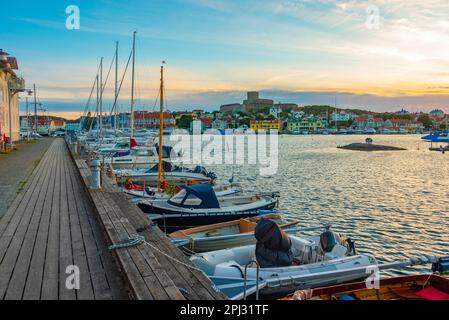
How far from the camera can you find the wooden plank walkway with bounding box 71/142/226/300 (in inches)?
192

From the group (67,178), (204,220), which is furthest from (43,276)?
(67,178)

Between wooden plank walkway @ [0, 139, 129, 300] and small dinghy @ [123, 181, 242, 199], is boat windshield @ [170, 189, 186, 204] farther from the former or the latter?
wooden plank walkway @ [0, 139, 129, 300]

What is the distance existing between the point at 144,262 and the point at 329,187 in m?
28.7

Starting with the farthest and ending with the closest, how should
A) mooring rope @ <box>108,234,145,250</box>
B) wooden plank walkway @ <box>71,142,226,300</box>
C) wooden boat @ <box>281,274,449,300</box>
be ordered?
1. wooden boat @ <box>281,274,449,300</box>
2. mooring rope @ <box>108,234,145,250</box>
3. wooden plank walkway @ <box>71,142,226,300</box>

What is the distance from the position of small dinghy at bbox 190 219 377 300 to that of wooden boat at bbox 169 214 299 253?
1919 millimetres

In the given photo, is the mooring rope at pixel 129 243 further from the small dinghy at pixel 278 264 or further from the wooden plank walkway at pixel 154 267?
the small dinghy at pixel 278 264

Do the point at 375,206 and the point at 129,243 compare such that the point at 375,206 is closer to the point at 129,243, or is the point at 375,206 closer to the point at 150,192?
the point at 150,192

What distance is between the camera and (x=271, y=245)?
9031mm

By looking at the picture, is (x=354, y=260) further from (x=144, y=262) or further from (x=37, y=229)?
(x=37, y=229)

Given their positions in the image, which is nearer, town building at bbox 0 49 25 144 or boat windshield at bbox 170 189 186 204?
boat windshield at bbox 170 189 186 204

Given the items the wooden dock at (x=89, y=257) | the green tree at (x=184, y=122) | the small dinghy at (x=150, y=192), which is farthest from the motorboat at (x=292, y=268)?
the green tree at (x=184, y=122)

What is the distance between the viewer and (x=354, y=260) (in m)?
9.94

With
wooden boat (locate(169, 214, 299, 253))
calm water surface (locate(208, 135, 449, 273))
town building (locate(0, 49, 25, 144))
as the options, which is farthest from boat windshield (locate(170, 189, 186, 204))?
town building (locate(0, 49, 25, 144))

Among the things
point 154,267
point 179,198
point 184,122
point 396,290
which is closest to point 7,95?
point 179,198
